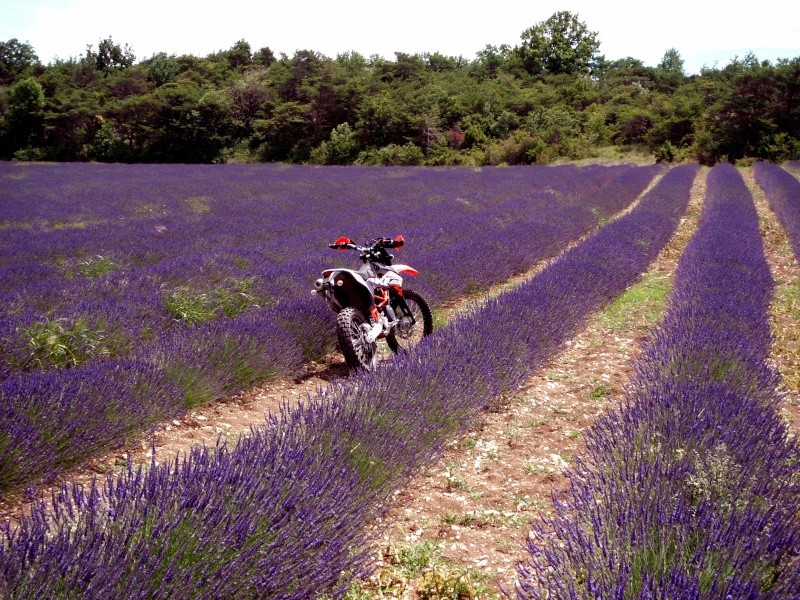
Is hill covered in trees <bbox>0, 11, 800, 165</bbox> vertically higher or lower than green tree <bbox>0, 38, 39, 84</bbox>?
lower

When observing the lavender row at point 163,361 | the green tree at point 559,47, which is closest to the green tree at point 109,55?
the green tree at point 559,47

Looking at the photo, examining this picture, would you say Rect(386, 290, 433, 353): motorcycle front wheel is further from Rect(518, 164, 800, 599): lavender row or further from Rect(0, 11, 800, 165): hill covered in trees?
Rect(0, 11, 800, 165): hill covered in trees

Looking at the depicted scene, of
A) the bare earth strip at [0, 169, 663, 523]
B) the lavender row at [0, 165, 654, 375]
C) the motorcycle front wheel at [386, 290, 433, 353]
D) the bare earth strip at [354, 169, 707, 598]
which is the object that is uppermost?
the lavender row at [0, 165, 654, 375]

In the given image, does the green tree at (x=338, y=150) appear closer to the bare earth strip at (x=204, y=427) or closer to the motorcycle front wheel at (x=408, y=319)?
the motorcycle front wheel at (x=408, y=319)

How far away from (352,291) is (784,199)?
12919 millimetres

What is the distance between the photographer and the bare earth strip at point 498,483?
238 cm

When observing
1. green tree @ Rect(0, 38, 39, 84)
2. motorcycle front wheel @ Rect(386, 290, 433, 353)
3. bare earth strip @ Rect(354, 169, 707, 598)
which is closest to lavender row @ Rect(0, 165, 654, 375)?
motorcycle front wheel @ Rect(386, 290, 433, 353)

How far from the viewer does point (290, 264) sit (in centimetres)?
664

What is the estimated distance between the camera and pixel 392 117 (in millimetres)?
34469

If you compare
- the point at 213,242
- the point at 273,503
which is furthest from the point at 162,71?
the point at 273,503

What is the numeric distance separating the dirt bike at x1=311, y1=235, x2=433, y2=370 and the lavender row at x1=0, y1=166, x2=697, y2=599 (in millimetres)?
552

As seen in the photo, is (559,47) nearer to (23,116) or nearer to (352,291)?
(23,116)

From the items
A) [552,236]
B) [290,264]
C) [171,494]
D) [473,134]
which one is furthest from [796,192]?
[473,134]

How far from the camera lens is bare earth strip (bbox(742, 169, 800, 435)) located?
4164 mm
